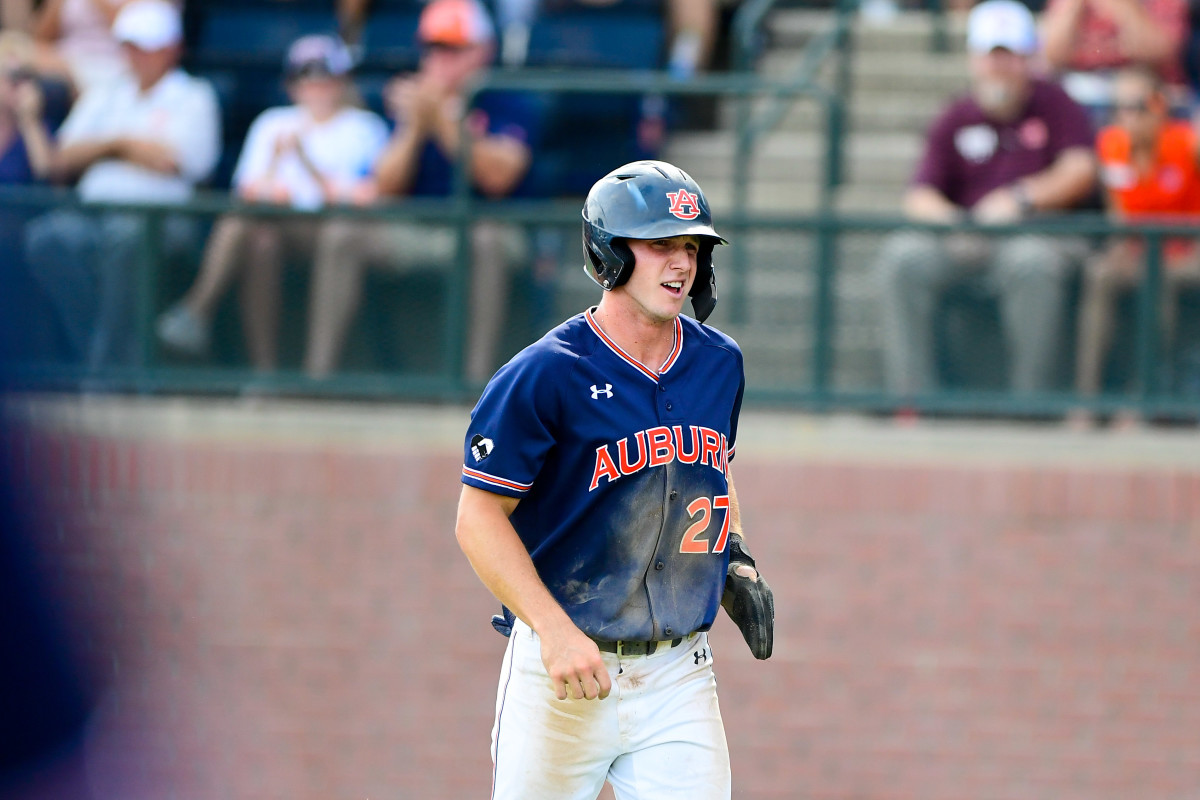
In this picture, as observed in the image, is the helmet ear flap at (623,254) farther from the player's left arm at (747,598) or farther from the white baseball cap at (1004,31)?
the white baseball cap at (1004,31)

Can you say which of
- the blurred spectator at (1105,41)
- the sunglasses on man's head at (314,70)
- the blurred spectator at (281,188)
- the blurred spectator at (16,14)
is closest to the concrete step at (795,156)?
the blurred spectator at (1105,41)

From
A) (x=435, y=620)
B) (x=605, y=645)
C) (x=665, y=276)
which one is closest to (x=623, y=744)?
(x=605, y=645)

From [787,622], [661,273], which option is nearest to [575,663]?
[661,273]

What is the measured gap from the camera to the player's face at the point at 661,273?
393 centimetres

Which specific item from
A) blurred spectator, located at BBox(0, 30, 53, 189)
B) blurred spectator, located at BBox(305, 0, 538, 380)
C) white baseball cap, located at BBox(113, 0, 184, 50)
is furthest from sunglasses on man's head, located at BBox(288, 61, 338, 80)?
blurred spectator, located at BBox(0, 30, 53, 189)

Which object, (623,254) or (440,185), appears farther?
(440,185)

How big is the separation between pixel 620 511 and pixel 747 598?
446 mm

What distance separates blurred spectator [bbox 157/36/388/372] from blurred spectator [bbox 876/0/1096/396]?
2.55 m

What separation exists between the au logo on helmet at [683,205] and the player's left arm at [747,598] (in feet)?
2.36

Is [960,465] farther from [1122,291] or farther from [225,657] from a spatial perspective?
[225,657]

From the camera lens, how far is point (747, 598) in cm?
416

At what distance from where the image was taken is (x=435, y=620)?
725 centimetres

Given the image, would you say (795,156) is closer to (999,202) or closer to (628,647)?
(999,202)

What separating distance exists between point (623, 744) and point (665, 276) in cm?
118
